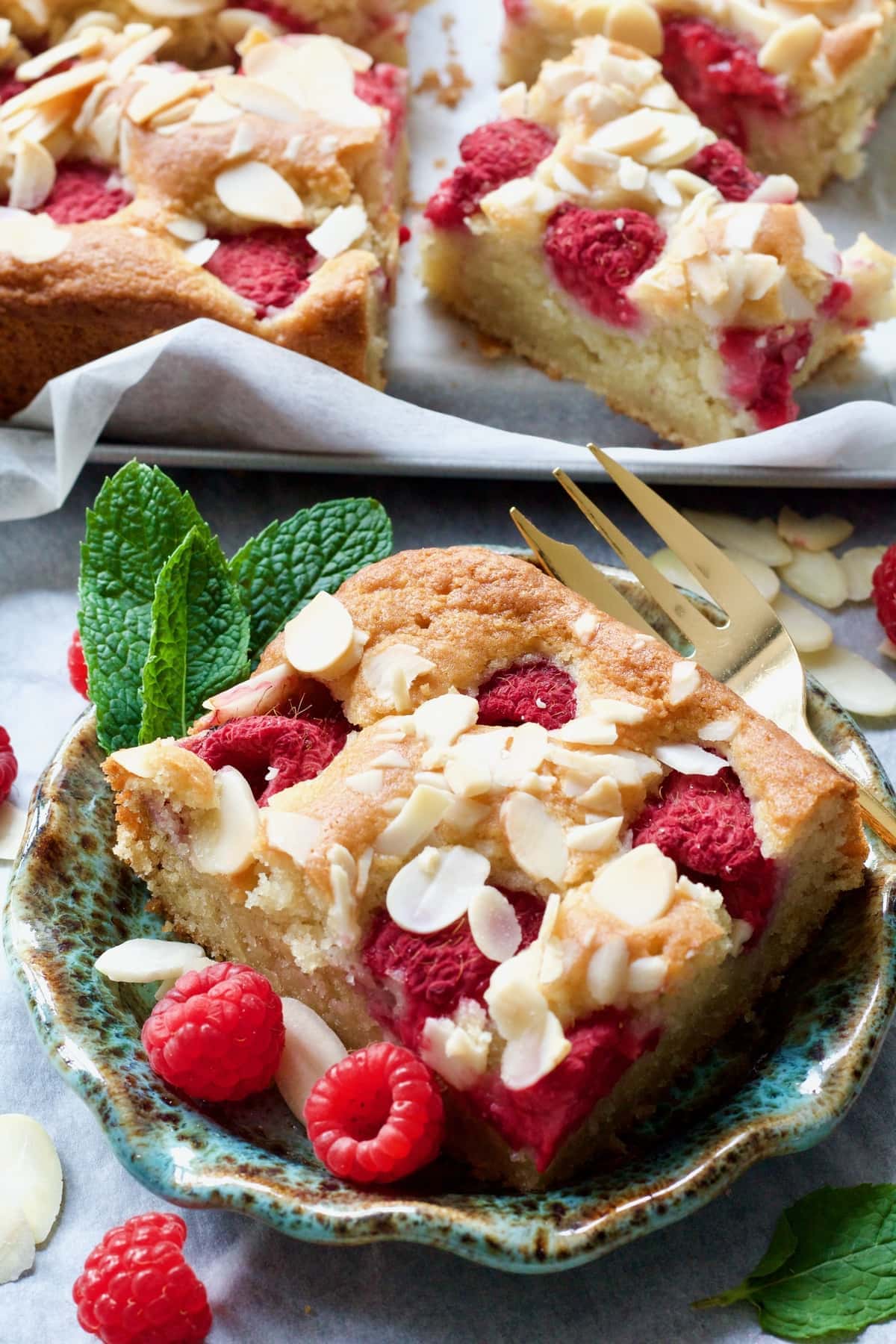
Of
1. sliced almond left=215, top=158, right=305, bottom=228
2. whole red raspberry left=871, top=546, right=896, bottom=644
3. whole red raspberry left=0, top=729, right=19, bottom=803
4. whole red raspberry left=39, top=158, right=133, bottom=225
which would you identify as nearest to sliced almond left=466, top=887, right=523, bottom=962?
whole red raspberry left=0, top=729, right=19, bottom=803

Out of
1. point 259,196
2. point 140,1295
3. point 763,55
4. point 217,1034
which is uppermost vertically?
point 763,55

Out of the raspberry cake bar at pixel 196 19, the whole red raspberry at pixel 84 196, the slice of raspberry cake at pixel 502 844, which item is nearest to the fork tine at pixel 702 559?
the slice of raspberry cake at pixel 502 844

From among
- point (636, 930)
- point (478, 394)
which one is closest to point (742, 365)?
Answer: point (478, 394)

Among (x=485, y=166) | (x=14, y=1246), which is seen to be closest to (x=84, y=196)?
(x=485, y=166)

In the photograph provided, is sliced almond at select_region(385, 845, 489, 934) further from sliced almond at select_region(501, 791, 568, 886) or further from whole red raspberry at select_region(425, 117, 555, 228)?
whole red raspberry at select_region(425, 117, 555, 228)

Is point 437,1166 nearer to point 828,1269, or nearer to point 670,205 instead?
point 828,1269

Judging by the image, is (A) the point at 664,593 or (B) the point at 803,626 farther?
(B) the point at 803,626
